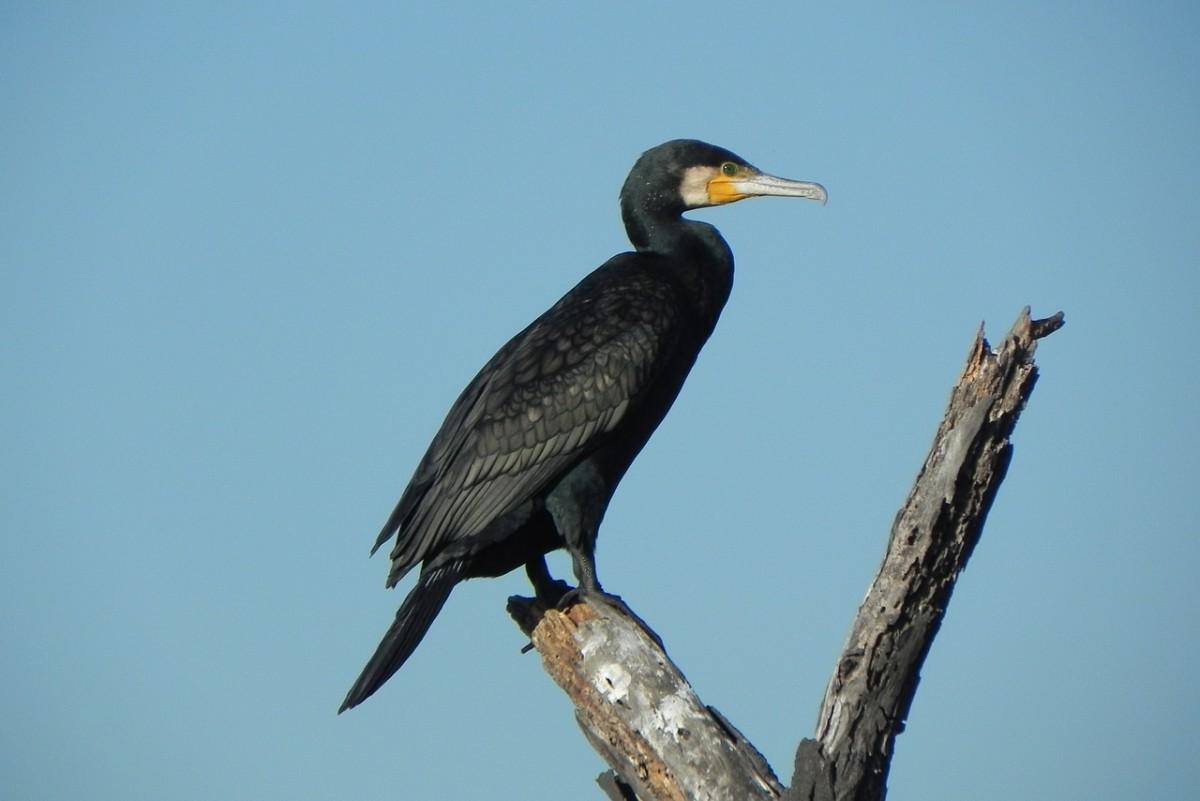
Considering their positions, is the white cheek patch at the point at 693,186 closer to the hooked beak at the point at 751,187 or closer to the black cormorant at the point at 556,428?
the hooked beak at the point at 751,187

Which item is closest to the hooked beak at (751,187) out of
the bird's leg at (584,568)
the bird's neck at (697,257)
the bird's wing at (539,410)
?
the bird's neck at (697,257)

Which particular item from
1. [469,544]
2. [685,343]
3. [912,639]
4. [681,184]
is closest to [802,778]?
[912,639]

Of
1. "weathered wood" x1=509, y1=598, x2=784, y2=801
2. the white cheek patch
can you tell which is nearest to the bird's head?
the white cheek patch

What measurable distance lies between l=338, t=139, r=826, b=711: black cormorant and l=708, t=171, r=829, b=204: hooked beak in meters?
0.33

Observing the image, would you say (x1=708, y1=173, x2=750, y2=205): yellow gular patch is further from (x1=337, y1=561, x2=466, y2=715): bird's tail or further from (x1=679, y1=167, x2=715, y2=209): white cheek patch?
(x1=337, y1=561, x2=466, y2=715): bird's tail

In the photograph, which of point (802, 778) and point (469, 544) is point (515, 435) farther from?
point (802, 778)

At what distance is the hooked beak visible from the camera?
23.4ft

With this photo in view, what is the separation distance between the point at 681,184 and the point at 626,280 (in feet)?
2.37

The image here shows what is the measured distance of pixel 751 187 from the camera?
716cm

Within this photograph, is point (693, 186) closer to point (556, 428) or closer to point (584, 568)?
point (556, 428)

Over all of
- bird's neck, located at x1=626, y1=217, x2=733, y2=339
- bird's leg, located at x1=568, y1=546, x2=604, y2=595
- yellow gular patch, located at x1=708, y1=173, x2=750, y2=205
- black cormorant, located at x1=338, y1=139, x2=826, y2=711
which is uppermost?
yellow gular patch, located at x1=708, y1=173, x2=750, y2=205

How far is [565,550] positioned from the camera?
20.5 ft

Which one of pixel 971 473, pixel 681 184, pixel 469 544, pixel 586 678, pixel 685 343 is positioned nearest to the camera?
pixel 971 473

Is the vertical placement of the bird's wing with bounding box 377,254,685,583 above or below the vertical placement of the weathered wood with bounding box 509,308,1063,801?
above
